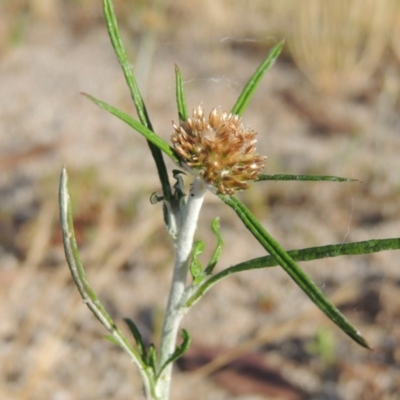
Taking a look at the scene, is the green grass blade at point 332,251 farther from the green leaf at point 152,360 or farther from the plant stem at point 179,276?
the green leaf at point 152,360

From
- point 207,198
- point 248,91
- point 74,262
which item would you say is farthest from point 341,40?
point 74,262

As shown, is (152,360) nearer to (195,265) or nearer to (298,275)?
(195,265)

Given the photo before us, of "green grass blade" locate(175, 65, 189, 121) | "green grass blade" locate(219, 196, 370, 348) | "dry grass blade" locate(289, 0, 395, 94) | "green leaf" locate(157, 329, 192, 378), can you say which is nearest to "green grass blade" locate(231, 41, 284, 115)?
"green grass blade" locate(175, 65, 189, 121)

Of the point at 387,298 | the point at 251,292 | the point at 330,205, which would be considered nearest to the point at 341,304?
the point at 387,298

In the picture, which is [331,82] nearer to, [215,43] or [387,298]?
[215,43]

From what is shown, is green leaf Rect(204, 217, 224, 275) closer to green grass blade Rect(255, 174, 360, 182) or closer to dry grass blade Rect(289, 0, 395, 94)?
green grass blade Rect(255, 174, 360, 182)

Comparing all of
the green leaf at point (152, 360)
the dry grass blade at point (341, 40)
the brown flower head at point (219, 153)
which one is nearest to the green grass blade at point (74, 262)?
the green leaf at point (152, 360)
